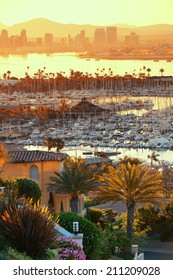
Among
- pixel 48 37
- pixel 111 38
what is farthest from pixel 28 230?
pixel 48 37

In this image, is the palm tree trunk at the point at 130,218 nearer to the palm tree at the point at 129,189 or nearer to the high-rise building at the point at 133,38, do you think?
the palm tree at the point at 129,189

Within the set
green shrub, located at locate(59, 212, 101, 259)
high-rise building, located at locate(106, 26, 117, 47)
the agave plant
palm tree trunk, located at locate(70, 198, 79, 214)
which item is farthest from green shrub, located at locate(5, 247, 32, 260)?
high-rise building, located at locate(106, 26, 117, 47)

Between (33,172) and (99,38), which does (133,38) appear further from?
(33,172)

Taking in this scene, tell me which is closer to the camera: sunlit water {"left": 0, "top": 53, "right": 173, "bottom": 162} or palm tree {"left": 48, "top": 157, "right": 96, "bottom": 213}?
palm tree {"left": 48, "top": 157, "right": 96, "bottom": 213}

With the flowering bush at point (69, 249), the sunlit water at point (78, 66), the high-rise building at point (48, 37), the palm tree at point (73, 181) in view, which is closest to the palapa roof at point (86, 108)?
the sunlit water at point (78, 66)

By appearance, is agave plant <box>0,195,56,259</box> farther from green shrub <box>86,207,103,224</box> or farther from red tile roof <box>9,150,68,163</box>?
red tile roof <box>9,150,68,163</box>
